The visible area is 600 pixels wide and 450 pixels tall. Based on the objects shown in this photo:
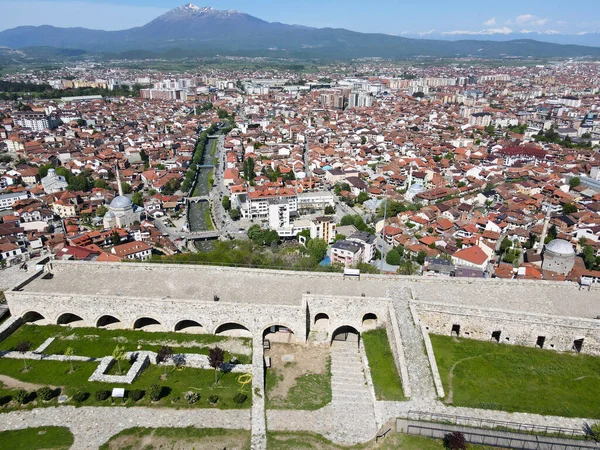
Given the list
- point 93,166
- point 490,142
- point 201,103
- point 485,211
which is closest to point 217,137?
point 93,166

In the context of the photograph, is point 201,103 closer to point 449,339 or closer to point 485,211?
point 485,211

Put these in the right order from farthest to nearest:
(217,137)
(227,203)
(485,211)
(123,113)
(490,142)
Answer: (123,113)
(217,137)
(490,142)
(227,203)
(485,211)

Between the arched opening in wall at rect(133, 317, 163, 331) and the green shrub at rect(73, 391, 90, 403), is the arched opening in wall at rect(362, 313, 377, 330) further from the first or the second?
the green shrub at rect(73, 391, 90, 403)

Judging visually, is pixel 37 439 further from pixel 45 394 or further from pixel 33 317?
Result: pixel 33 317

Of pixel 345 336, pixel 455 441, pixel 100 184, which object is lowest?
pixel 100 184

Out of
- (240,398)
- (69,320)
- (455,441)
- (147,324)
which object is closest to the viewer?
(455,441)

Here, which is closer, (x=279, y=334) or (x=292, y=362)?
(x=292, y=362)

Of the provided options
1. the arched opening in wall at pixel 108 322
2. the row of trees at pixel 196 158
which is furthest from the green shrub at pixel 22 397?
the row of trees at pixel 196 158

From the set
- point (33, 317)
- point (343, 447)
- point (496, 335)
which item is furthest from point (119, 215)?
point (496, 335)
